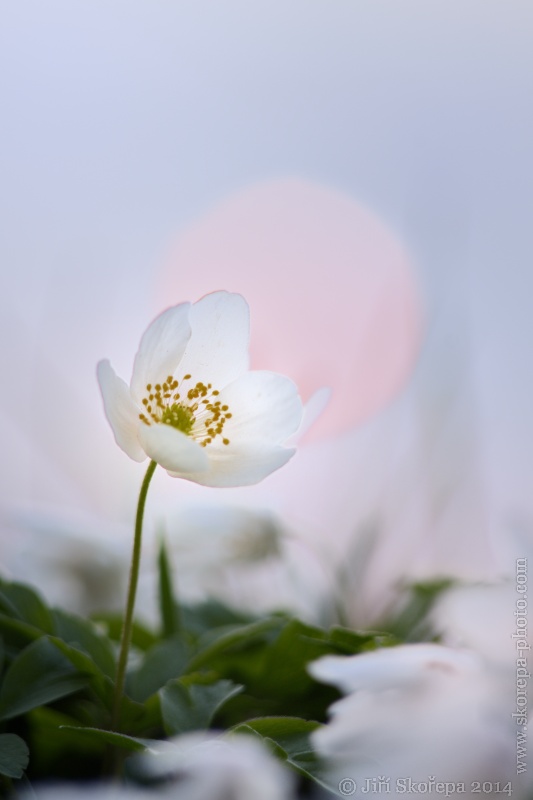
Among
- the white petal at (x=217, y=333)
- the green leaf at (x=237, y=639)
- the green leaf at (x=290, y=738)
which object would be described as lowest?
the green leaf at (x=290, y=738)

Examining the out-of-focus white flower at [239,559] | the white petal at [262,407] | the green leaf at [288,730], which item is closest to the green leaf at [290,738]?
the green leaf at [288,730]

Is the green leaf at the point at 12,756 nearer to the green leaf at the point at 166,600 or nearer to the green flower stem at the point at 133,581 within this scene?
the green flower stem at the point at 133,581

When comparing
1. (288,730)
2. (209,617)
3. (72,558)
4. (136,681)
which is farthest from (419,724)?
(72,558)

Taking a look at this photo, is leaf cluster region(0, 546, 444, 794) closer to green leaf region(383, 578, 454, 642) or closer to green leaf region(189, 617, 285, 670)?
green leaf region(189, 617, 285, 670)

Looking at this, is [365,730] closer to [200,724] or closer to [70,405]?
[200,724]

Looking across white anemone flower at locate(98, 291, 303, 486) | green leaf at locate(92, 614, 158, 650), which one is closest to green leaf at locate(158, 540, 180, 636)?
green leaf at locate(92, 614, 158, 650)
